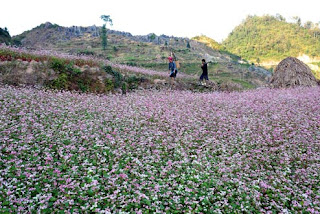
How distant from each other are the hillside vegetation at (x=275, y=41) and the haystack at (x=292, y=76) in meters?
120

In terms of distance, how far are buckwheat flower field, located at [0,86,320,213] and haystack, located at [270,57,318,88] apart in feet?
38.5

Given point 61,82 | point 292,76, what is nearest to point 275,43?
point 292,76

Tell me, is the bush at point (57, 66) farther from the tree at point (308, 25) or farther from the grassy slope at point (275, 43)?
the tree at point (308, 25)

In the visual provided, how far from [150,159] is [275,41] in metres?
175

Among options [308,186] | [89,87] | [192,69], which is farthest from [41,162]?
[192,69]

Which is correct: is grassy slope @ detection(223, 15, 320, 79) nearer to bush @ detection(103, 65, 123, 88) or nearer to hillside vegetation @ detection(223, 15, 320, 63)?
hillside vegetation @ detection(223, 15, 320, 63)

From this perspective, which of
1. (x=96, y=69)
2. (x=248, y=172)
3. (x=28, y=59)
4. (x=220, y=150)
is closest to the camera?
(x=248, y=172)

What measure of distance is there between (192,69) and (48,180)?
154 ft

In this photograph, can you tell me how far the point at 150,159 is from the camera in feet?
21.0

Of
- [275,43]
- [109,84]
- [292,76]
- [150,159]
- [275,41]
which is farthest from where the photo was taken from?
[275,41]

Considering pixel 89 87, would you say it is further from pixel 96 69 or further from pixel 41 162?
pixel 41 162

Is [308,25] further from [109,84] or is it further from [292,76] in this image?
[109,84]

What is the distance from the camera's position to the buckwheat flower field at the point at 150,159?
4656 millimetres

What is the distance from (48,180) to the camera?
4910 millimetres
